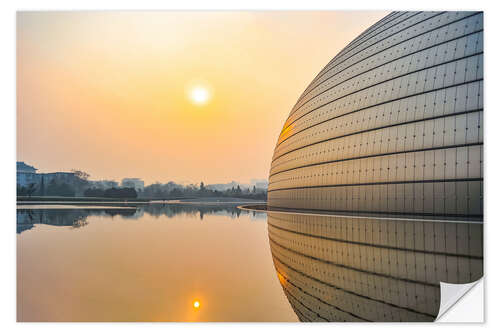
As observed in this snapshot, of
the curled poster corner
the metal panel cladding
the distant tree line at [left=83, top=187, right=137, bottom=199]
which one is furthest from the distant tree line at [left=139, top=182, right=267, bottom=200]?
the curled poster corner

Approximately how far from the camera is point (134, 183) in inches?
368

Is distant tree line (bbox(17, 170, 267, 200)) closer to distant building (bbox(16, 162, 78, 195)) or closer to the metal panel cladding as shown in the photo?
distant building (bbox(16, 162, 78, 195))

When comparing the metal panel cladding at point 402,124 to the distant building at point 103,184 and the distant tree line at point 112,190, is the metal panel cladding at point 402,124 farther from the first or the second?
the distant building at point 103,184

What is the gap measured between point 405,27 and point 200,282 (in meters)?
13.3

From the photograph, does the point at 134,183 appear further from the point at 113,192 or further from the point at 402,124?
the point at 402,124

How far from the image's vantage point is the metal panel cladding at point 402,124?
10625 millimetres

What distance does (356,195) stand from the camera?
13.5m

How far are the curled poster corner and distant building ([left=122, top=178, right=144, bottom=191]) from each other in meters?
6.86

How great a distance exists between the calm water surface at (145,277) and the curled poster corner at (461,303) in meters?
1.92

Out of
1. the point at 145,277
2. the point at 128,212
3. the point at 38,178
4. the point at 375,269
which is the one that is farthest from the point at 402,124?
the point at 38,178

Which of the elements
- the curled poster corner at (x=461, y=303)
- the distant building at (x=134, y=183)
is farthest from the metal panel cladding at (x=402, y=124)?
the distant building at (x=134, y=183)

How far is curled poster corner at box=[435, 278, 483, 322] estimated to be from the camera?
480 centimetres

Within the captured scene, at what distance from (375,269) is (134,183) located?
612 cm
